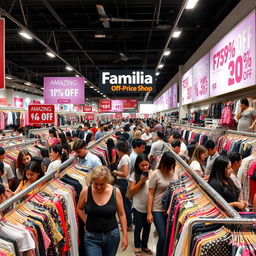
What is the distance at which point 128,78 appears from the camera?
1245 cm

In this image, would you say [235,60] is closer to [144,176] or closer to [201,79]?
[201,79]

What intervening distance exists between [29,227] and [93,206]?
0.91 meters

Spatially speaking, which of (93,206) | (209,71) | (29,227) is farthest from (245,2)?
(29,227)

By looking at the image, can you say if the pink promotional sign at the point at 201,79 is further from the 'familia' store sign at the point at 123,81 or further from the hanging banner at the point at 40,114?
the hanging banner at the point at 40,114

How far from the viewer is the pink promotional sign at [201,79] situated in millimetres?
11383

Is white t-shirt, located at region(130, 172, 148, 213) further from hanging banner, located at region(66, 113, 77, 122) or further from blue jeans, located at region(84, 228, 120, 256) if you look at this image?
hanging banner, located at region(66, 113, 77, 122)

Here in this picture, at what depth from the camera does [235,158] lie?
14.0ft

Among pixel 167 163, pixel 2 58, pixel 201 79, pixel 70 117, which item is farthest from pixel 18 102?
pixel 167 163

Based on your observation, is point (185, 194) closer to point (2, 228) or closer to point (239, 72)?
point (2, 228)

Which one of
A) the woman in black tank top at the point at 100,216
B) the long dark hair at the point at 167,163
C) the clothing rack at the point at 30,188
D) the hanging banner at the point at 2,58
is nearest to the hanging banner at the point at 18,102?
the hanging banner at the point at 2,58

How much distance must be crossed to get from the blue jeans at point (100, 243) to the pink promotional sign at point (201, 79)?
901 cm

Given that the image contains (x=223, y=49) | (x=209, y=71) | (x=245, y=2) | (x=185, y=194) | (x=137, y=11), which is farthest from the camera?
(x=137, y=11)

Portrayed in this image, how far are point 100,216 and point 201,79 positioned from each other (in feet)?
33.6

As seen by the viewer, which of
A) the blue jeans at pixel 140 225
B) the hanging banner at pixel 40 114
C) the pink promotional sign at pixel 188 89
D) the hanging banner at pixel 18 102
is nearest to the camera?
the blue jeans at pixel 140 225
